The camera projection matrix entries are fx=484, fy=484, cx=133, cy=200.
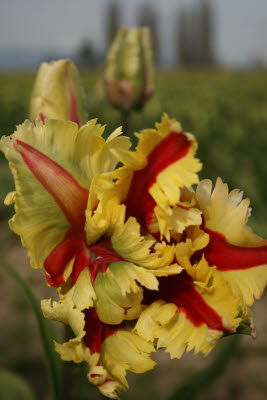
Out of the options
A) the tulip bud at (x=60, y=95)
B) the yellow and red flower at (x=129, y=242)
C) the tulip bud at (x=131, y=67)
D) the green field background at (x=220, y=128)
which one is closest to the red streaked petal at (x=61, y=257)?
the yellow and red flower at (x=129, y=242)

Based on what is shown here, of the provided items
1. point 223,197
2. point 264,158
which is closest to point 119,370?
point 223,197

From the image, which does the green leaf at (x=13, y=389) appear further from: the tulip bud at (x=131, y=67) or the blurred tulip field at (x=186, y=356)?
the tulip bud at (x=131, y=67)

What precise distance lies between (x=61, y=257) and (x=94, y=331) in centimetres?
6

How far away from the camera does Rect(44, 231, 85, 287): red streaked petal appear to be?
1.16 feet

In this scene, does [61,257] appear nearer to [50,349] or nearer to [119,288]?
[119,288]

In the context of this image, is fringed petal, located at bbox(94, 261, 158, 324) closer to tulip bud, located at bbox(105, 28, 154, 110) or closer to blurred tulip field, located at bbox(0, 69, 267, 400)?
blurred tulip field, located at bbox(0, 69, 267, 400)

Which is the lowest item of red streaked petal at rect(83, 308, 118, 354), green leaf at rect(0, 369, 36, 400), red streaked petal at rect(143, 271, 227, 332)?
green leaf at rect(0, 369, 36, 400)

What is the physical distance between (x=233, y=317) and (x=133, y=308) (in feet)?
0.23

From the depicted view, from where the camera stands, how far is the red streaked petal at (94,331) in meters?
0.34

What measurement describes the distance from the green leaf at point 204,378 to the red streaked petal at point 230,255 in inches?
24.7

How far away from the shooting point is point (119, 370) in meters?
0.34

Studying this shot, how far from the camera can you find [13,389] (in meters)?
1.06

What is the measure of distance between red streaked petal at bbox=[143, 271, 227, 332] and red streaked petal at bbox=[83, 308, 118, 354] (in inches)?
1.3

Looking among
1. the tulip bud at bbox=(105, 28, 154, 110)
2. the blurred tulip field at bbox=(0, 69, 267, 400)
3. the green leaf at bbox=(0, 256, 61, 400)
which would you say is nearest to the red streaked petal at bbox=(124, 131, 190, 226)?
the blurred tulip field at bbox=(0, 69, 267, 400)
